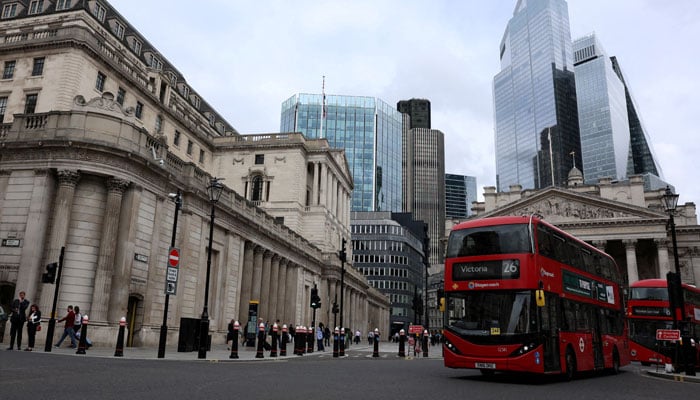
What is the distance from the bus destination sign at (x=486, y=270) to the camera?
1394cm

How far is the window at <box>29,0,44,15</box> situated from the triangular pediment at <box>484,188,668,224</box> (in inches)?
2232

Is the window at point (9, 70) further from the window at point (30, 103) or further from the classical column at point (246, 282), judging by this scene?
the classical column at point (246, 282)

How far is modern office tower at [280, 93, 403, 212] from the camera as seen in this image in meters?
146

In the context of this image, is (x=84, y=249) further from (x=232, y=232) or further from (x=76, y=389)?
(x=76, y=389)

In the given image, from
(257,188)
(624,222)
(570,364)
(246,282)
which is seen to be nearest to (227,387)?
(570,364)

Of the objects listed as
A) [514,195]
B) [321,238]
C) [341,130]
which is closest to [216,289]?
[321,238]

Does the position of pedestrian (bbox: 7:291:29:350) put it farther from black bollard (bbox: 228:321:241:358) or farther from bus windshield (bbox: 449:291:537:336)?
bus windshield (bbox: 449:291:537:336)

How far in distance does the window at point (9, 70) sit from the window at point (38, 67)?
6.96 feet

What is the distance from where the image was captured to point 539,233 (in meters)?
14.4

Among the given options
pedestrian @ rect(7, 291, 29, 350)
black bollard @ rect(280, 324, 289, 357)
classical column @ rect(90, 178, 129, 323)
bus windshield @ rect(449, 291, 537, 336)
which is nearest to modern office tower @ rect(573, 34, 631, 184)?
black bollard @ rect(280, 324, 289, 357)

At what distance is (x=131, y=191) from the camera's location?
78.3ft

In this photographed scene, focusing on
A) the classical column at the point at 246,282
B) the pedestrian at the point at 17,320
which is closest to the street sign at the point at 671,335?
the pedestrian at the point at 17,320

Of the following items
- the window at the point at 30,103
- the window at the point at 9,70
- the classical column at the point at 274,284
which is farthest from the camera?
the classical column at the point at 274,284

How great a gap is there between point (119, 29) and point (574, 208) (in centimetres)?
5607
